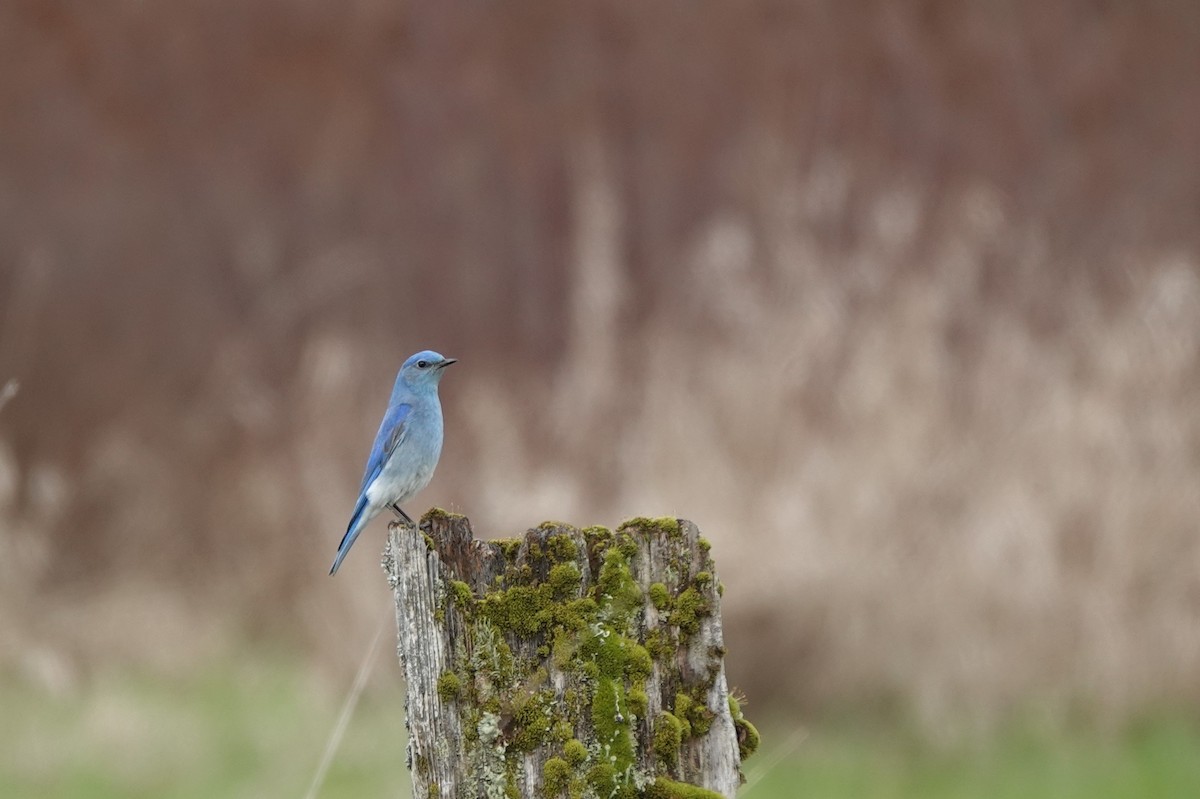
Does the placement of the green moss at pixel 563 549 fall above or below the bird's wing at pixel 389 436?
below

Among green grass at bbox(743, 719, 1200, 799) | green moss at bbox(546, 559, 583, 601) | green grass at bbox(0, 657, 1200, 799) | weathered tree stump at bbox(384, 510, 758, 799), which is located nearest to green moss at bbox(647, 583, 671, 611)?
weathered tree stump at bbox(384, 510, 758, 799)

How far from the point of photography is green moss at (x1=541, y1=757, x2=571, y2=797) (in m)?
2.29

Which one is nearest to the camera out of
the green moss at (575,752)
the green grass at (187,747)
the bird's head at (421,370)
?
the green moss at (575,752)

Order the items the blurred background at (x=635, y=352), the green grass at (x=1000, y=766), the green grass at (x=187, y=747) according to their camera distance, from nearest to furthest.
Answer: the green grass at (x=1000, y=766) → the green grass at (x=187, y=747) → the blurred background at (x=635, y=352)

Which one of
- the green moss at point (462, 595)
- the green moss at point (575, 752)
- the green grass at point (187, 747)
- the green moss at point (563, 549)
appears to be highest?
the green grass at point (187, 747)

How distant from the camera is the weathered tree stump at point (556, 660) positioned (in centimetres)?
230

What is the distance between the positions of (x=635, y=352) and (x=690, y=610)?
5628 millimetres

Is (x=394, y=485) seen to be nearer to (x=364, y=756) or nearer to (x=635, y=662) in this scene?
(x=635, y=662)

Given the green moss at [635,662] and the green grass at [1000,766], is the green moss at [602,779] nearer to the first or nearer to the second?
the green moss at [635,662]

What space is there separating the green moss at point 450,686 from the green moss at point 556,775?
158 millimetres

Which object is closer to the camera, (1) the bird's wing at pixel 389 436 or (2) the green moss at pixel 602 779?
(2) the green moss at pixel 602 779

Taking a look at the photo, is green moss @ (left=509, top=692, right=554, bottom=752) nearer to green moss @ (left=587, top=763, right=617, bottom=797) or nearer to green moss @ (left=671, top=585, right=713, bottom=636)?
green moss @ (left=587, top=763, right=617, bottom=797)

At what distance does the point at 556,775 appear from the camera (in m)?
2.29

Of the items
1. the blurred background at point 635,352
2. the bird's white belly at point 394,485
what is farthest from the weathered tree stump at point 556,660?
the blurred background at point 635,352
